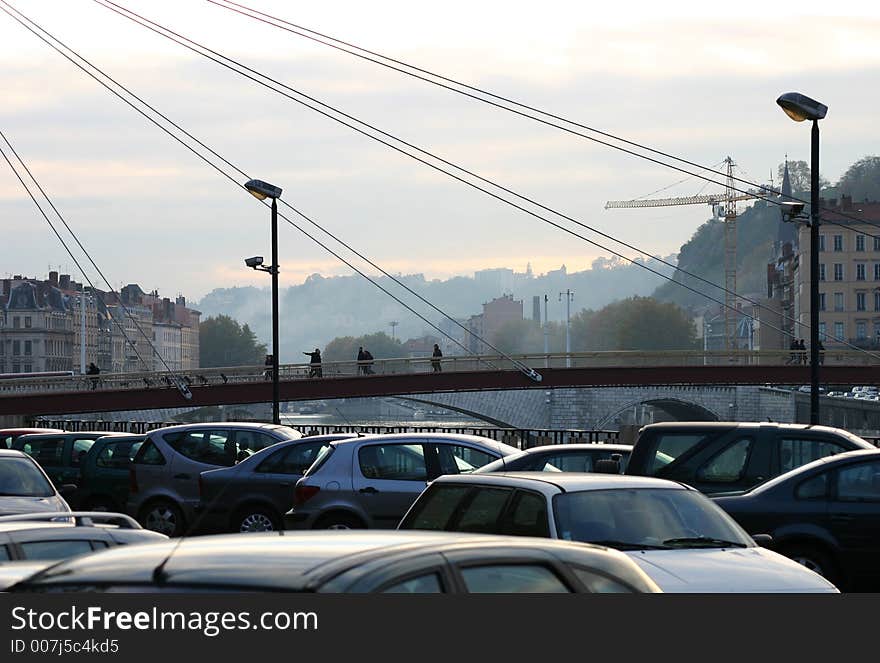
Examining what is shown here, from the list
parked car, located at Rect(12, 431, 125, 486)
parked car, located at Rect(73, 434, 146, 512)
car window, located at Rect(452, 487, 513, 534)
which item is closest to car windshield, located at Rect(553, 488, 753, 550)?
car window, located at Rect(452, 487, 513, 534)

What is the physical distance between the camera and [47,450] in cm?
2406

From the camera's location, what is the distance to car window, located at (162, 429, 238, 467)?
20.6 metres

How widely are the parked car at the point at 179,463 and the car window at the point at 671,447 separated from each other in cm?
693

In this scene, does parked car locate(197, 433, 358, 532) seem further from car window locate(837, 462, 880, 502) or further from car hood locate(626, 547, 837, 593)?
car hood locate(626, 547, 837, 593)

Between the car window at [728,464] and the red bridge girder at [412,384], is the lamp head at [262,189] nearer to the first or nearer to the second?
the car window at [728,464]

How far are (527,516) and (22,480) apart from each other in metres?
7.51

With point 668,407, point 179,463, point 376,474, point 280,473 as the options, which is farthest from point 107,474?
point 668,407

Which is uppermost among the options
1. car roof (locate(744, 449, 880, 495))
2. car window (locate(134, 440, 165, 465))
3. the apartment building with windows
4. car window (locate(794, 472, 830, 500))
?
the apartment building with windows

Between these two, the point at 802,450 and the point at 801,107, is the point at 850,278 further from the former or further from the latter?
the point at 802,450

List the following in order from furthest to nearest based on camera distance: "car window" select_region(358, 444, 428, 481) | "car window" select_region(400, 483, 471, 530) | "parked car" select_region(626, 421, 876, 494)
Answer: "car window" select_region(358, 444, 428, 481) → "parked car" select_region(626, 421, 876, 494) → "car window" select_region(400, 483, 471, 530)

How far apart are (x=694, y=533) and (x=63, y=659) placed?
22.4 ft

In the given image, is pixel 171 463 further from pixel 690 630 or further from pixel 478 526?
pixel 690 630

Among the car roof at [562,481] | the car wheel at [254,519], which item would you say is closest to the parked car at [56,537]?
the car roof at [562,481]

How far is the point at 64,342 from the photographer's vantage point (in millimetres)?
174875
